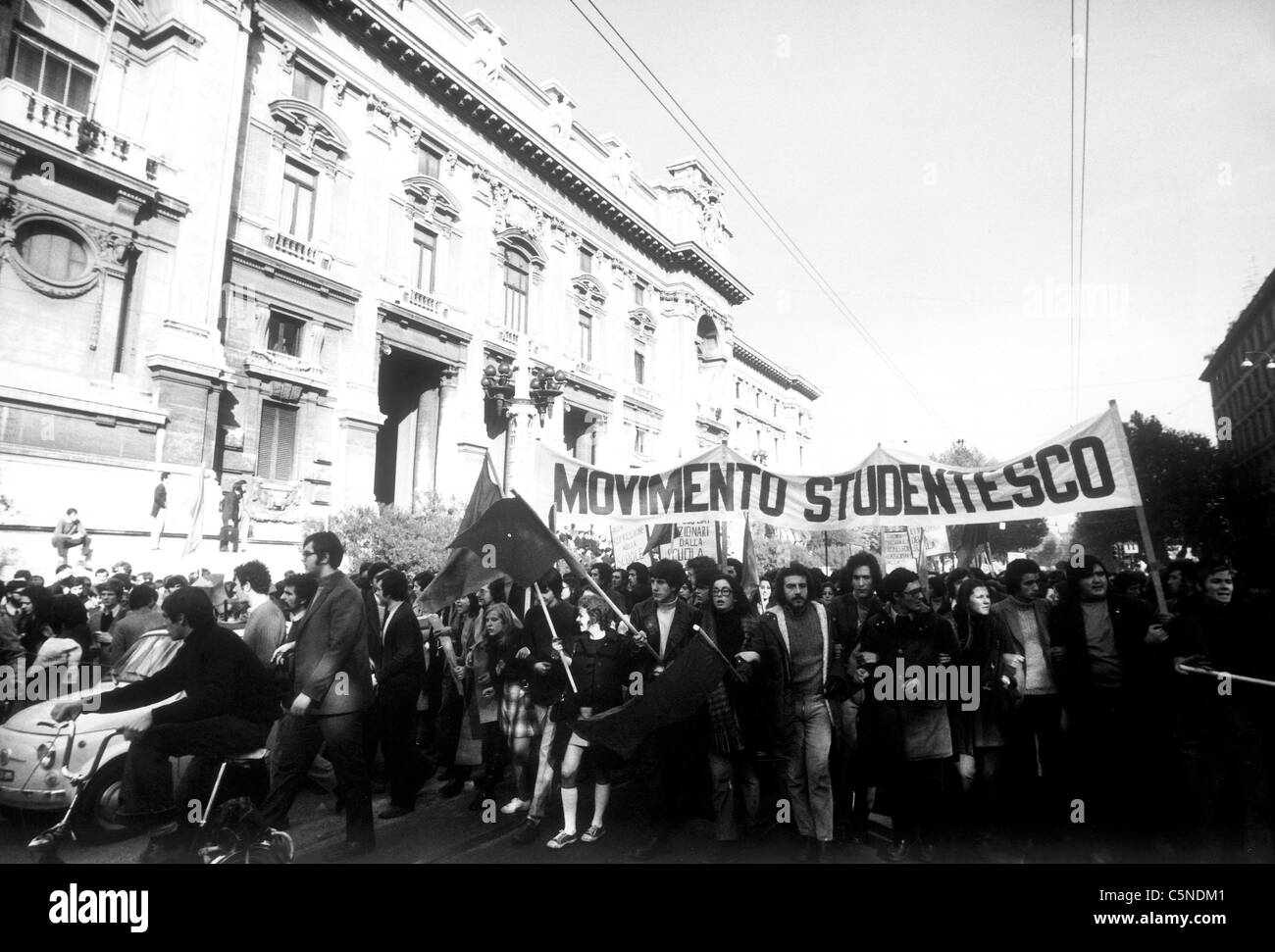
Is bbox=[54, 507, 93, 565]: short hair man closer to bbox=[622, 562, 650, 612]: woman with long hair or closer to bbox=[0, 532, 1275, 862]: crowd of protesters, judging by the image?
bbox=[0, 532, 1275, 862]: crowd of protesters

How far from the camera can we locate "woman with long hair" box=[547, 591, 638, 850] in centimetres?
469

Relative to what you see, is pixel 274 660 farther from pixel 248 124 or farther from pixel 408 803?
pixel 248 124

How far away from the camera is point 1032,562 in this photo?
15.7 feet

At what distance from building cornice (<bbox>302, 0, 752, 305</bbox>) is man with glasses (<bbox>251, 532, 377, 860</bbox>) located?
839 inches

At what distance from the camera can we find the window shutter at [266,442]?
17.6 metres

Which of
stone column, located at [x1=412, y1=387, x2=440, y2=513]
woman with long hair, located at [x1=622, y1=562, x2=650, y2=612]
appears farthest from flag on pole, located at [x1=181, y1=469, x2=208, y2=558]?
woman with long hair, located at [x1=622, y1=562, x2=650, y2=612]

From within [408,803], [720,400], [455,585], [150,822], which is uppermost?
[720,400]

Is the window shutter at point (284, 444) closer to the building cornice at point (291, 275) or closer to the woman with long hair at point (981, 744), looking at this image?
the building cornice at point (291, 275)

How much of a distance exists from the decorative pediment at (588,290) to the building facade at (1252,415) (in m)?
21.1

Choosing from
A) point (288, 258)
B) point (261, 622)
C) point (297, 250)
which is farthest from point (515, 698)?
point (297, 250)

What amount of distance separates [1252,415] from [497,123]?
24160 mm

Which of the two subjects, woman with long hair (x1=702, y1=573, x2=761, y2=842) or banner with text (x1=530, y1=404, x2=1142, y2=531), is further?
banner with text (x1=530, y1=404, x2=1142, y2=531)
